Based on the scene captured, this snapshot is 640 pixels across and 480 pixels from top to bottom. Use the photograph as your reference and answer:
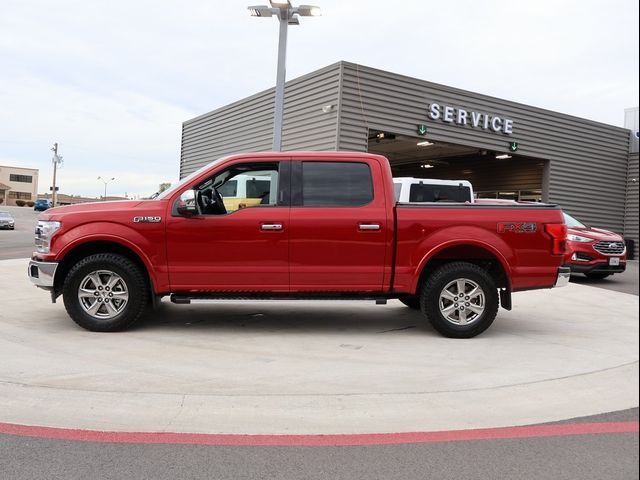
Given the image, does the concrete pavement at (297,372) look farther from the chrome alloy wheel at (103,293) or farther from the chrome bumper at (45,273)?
the chrome bumper at (45,273)

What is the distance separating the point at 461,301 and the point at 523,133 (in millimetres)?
15994

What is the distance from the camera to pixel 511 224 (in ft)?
19.8

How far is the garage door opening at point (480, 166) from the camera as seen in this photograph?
77.1ft

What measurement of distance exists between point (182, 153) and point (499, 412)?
81.3 feet

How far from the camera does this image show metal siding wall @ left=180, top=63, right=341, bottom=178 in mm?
16391

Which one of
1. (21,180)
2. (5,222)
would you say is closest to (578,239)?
(5,222)

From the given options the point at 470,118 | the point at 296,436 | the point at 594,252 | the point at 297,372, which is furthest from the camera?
the point at 470,118

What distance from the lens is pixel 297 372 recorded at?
4727mm

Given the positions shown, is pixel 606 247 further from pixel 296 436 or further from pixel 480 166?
pixel 480 166

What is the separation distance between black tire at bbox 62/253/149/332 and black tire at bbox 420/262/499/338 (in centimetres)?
314

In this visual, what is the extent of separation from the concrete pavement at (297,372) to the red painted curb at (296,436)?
94 millimetres

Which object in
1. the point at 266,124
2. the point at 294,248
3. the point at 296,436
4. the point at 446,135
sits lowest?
the point at 296,436

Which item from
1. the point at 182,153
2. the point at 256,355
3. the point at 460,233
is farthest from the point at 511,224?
the point at 182,153

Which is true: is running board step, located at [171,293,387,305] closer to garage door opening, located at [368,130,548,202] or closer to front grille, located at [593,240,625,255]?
front grille, located at [593,240,625,255]
